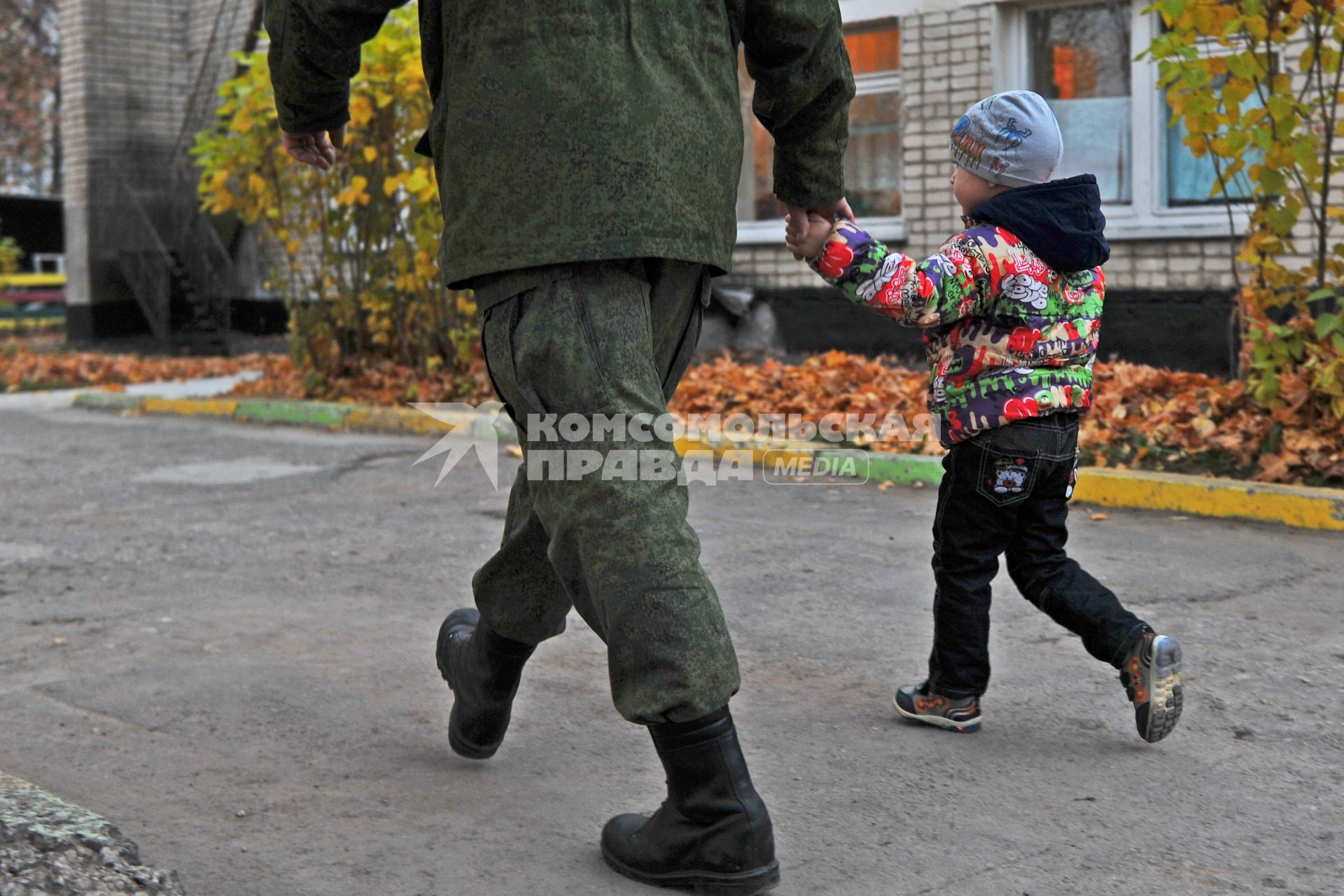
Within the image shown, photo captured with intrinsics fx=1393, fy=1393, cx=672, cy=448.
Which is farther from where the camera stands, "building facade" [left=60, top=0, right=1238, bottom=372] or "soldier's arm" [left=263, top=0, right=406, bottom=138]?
"building facade" [left=60, top=0, right=1238, bottom=372]

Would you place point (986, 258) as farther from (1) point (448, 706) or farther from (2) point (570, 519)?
(1) point (448, 706)

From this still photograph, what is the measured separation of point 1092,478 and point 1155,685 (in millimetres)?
3105

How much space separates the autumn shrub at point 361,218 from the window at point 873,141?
2.99 meters

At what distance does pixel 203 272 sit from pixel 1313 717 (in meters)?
14.6

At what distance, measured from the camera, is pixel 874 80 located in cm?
1109

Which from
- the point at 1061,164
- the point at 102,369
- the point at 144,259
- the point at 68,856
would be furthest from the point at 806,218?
the point at 144,259

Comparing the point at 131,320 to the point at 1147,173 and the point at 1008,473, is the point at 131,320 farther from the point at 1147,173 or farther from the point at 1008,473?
the point at 1008,473

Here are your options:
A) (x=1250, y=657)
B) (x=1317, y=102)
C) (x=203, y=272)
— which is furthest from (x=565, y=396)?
(x=203, y=272)

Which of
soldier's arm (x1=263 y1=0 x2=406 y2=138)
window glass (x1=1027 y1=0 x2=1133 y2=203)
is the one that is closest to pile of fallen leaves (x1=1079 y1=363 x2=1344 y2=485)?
window glass (x1=1027 y1=0 x2=1133 y2=203)

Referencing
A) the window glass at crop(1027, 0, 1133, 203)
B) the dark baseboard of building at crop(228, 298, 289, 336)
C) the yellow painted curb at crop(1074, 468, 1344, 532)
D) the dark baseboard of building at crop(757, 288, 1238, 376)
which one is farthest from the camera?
the dark baseboard of building at crop(228, 298, 289, 336)

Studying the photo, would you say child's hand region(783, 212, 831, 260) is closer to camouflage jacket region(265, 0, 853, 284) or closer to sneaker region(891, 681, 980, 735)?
camouflage jacket region(265, 0, 853, 284)

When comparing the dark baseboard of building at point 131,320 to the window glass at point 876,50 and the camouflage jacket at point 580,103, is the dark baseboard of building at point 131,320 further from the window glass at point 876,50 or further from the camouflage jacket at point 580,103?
the camouflage jacket at point 580,103

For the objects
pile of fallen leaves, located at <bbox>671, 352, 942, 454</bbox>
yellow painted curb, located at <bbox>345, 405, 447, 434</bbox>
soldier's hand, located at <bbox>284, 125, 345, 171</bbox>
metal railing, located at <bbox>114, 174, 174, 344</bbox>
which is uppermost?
metal railing, located at <bbox>114, 174, 174, 344</bbox>

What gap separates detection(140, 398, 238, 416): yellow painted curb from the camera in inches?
397
